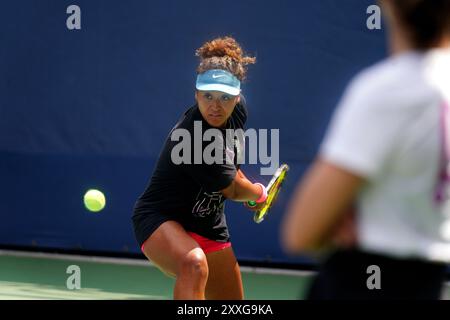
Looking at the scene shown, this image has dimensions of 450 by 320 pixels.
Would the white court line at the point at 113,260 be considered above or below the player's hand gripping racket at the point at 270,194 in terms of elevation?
below

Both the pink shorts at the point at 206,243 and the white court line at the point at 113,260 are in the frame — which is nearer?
the pink shorts at the point at 206,243

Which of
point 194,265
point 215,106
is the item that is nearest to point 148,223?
point 194,265

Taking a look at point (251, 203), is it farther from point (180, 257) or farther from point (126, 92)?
point (126, 92)

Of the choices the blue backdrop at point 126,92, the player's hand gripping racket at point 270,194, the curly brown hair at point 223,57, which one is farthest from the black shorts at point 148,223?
the blue backdrop at point 126,92

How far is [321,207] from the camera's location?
164cm

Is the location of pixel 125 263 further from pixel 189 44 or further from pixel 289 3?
pixel 289 3

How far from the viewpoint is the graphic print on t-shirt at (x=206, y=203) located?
410cm

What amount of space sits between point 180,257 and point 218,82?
87 cm

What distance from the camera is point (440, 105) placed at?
1.65m

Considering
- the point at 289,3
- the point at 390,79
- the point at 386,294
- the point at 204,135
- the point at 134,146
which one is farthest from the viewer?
the point at 134,146

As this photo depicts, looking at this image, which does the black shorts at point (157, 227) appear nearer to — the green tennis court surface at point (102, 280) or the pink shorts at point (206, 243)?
the pink shorts at point (206, 243)

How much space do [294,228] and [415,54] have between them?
1.31 ft

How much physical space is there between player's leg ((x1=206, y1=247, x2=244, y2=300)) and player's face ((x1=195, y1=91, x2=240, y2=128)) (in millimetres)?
606
